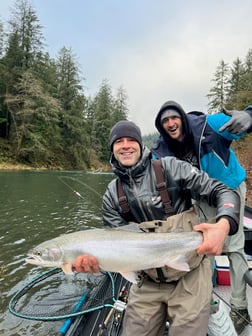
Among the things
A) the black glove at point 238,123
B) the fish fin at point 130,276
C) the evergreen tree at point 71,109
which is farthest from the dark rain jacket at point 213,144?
the evergreen tree at point 71,109

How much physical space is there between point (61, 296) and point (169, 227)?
3.54 m

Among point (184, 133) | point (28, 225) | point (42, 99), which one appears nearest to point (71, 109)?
point (42, 99)

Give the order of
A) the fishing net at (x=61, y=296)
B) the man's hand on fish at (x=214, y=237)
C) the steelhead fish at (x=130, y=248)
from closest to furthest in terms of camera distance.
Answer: the man's hand on fish at (x=214, y=237) → the steelhead fish at (x=130, y=248) → the fishing net at (x=61, y=296)

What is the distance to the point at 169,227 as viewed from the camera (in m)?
2.18

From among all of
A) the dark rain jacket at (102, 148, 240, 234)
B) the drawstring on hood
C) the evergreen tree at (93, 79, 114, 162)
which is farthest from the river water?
the evergreen tree at (93, 79, 114, 162)

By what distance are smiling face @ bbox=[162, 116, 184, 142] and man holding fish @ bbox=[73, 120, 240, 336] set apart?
0.82m

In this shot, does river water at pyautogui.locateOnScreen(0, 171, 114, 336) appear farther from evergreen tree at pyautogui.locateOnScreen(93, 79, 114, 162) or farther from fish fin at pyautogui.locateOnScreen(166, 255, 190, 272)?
evergreen tree at pyautogui.locateOnScreen(93, 79, 114, 162)

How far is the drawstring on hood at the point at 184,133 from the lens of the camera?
321 cm

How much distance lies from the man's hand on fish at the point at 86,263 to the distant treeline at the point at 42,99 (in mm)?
25831

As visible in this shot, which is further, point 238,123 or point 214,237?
point 238,123

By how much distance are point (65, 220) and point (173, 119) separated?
7.95m

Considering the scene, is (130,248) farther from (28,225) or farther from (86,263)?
(28,225)

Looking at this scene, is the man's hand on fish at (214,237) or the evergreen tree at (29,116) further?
the evergreen tree at (29,116)

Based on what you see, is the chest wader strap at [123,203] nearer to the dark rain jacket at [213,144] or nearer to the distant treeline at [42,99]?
the dark rain jacket at [213,144]
